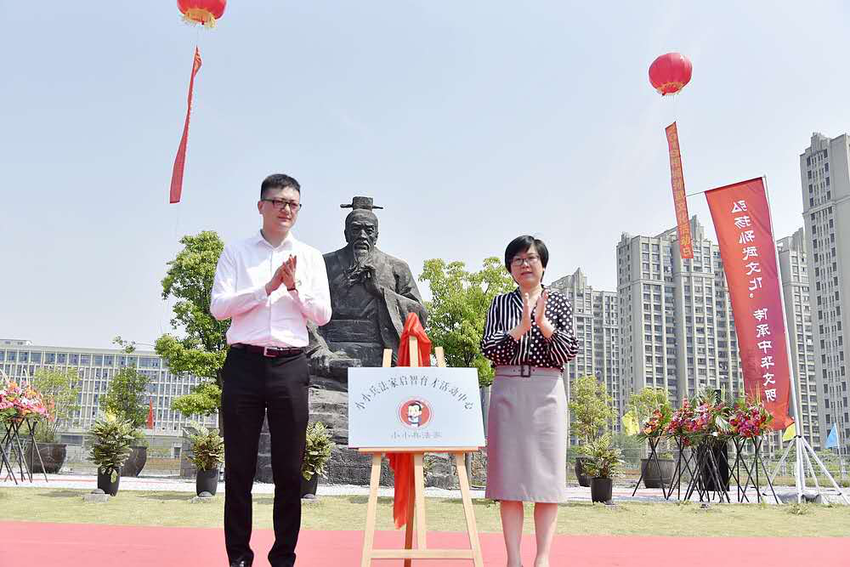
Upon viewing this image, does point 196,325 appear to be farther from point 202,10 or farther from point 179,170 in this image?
point 202,10

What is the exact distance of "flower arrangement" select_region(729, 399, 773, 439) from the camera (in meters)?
8.82

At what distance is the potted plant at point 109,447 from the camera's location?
7750mm

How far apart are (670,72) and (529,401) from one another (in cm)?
828

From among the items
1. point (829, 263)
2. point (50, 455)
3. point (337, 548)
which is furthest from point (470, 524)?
point (829, 263)

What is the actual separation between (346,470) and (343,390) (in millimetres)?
1113

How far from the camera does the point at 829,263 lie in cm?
5584

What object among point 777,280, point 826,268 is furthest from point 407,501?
point 826,268

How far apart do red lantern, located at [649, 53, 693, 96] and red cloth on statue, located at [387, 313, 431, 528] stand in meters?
7.78

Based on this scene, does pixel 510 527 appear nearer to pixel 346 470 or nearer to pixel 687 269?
pixel 346 470

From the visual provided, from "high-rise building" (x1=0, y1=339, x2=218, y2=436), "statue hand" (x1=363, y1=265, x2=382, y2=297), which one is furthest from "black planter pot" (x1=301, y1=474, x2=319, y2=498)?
"high-rise building" (x1=0, y1=339, x2=218, y2=436)

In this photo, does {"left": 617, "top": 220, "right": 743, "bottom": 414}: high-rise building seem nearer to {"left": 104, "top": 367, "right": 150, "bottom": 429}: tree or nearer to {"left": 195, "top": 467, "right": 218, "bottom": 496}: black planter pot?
{"left": 104, "top": 367, "right": 150, "bottom": 429}: tree

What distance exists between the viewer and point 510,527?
3.13 metres

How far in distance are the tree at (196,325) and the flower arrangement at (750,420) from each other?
14.2 m

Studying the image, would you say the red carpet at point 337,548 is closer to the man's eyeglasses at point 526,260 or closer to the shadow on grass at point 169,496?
the man's eyeglasses at point 526,260
